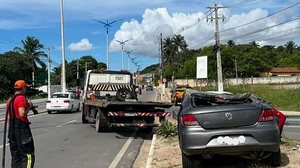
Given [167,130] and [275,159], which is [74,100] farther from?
[275,159]

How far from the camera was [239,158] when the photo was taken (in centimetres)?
1000

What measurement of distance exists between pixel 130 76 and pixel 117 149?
26.3 feet

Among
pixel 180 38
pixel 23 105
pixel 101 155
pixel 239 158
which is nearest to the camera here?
pixel 23 105

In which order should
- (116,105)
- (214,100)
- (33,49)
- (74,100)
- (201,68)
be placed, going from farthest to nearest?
(33,49), (201,68), (74,100), (116,105), (214,100)

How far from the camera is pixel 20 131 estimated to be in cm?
793

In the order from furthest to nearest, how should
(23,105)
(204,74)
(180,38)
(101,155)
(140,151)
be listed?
(180,38) < (204,74) < (140,151) < (101,155) < (23,105)

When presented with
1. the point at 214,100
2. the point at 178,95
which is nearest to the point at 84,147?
the point at 214,100

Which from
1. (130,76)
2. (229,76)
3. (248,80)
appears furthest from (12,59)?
(130,76)

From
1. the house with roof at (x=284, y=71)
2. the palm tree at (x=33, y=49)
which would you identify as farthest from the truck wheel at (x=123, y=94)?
the house with roof at (x=284, y=71)

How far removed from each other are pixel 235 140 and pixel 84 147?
6.62 m

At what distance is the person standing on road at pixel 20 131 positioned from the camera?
7.91 m

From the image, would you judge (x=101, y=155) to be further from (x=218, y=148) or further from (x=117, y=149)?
(x=218, y=148)

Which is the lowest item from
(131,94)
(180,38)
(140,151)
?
(140,151)

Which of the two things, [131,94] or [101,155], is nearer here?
[101,155]
